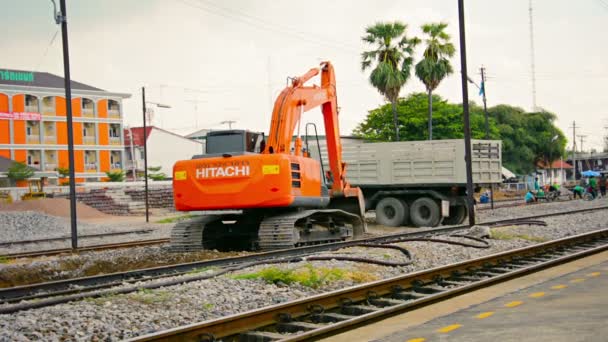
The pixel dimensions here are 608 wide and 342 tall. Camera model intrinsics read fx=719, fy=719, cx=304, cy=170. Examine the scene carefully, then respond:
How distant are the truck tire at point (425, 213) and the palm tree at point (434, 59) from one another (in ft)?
83.6

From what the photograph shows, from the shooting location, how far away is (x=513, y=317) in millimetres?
7812

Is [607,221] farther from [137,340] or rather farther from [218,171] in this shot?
[137,340]

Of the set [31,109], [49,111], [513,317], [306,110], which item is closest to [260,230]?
[306,110]

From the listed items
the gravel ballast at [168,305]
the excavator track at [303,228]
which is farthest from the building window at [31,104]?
the gravel ballast at [168,305]

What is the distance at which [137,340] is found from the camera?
6.50 m

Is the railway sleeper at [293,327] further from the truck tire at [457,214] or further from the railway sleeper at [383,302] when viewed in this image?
the truck tire at [457,214]

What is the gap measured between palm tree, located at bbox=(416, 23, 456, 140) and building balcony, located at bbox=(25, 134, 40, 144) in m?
40.7

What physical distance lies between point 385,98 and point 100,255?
37994 millimetres

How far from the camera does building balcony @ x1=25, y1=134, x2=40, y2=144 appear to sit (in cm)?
7188

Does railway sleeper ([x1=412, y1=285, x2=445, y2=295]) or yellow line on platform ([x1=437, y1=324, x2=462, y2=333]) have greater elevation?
yellow line on platform ([x1=437, y1=324, x2=462, y2=333])

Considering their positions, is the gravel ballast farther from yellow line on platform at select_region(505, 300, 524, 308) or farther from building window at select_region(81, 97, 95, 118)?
building window at select_region(81, 97, 95, 118)

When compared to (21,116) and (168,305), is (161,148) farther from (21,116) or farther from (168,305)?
(168,305)

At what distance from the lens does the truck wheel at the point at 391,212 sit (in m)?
27.0

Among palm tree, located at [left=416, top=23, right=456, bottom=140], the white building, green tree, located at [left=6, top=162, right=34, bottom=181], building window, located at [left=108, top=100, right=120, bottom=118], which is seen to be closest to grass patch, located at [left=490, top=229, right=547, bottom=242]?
palm tree, located at [left=416, top=23, right=456, bottom=140]
